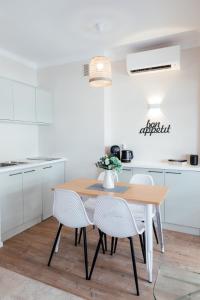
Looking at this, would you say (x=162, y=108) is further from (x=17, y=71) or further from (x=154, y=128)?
(x=17, y=71)

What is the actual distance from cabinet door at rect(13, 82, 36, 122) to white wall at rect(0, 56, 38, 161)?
0.30 metres

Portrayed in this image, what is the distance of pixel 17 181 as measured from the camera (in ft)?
9.73

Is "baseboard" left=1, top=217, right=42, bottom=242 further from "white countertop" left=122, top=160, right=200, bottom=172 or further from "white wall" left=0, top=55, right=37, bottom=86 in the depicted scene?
"white wall" left=0, top=55, right=37, bottom=86

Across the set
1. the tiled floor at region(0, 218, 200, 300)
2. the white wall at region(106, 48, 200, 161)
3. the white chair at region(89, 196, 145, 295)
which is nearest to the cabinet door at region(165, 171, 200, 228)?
the tiled floor at region(0, 218, 200, 300)

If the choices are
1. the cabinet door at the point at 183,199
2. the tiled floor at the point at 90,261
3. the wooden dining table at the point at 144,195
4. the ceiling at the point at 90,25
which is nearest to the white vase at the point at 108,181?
the wooden dining table at the point at 144,195

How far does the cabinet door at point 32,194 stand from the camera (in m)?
3.12

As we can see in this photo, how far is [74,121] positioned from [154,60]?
1593mm

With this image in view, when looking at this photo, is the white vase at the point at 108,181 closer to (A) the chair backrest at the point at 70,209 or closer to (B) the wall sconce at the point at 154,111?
(A) the chair backrest at the point at 70,209

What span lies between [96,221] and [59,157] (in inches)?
85.1

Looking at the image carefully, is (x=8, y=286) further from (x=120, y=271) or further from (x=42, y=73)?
(x=42, y=73)

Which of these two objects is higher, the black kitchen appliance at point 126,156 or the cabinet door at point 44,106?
the cabinet door at point 44,106

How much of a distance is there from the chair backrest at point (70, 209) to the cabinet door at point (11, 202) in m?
0.96

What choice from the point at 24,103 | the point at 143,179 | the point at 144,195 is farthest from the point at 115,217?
the point at 24,103

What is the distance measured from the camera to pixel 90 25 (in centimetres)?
265
